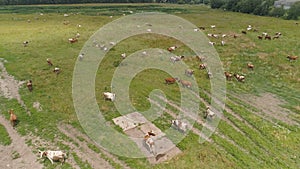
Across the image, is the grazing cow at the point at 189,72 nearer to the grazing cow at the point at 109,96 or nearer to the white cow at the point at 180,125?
the grazing cow at the point at 109,96

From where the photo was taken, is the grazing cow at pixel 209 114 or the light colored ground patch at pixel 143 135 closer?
the light colored ground patch at pixel 143 135

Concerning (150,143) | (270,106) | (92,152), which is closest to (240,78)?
(270,106)

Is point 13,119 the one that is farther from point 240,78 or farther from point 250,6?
point 250,6

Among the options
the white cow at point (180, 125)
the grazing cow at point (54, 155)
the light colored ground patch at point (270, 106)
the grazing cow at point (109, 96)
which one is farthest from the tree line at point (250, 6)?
the grazing cow at point (54, 155)

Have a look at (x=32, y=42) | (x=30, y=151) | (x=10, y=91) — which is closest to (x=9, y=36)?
(x=32, y=42)

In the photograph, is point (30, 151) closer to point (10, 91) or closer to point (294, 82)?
point (10, 91)

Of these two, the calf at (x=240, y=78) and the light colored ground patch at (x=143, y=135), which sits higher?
the calf at (x=240, y=78)

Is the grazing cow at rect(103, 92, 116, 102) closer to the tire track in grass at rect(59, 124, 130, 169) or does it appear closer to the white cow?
the tire track in grass at rect(59, 124, 130, 169)
